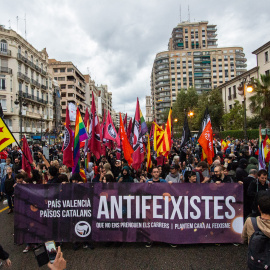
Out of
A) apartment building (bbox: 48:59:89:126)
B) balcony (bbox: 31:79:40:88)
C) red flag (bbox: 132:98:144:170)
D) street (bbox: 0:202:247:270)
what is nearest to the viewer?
street (bbox: 0:202:247:270)

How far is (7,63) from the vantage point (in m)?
34.7

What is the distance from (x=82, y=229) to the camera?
432 centimetres

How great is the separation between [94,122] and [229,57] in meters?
94.8

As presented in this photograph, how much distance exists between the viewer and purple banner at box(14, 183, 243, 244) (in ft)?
13.9

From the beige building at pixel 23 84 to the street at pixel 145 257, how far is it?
26.6 meters

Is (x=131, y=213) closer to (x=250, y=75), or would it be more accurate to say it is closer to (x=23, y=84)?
(x=250, y=75)

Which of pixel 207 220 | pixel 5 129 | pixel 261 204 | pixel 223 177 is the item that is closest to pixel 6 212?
pixel 5 129

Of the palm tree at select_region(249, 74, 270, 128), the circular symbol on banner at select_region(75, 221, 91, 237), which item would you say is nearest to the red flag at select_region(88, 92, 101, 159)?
the circular symbol on banner at select_region(75, 221, 91, 237)

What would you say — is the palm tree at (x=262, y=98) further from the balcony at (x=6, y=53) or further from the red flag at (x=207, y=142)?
the balcony at (x=6, y=53)

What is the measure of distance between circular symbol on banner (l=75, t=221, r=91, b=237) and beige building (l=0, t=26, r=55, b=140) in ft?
87.0

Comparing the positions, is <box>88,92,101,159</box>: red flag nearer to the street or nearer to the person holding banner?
the person holding banner

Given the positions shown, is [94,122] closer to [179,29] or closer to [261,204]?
[261,204]

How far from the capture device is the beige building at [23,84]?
3397 cm

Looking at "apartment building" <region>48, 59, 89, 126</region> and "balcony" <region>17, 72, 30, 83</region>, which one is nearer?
"balcony" <region>17, 72, 30, 83</region>
